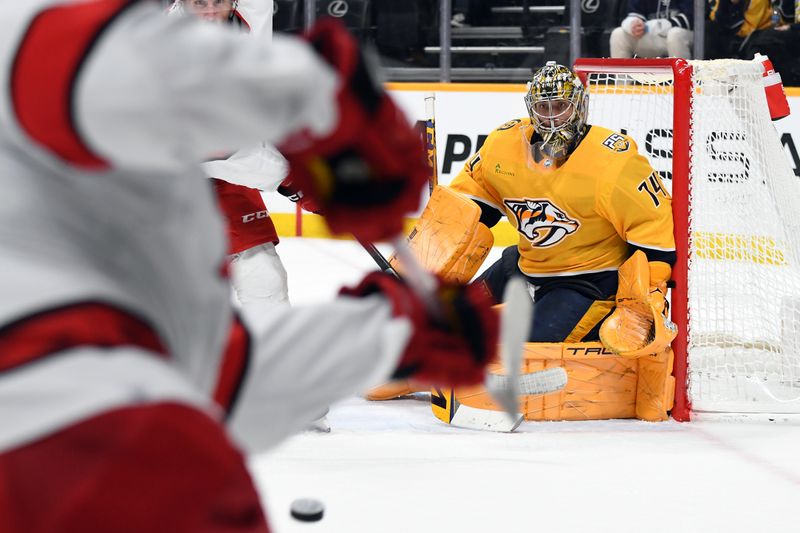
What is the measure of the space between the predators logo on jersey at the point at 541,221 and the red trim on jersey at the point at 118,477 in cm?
237

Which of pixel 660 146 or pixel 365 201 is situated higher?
pixel 365 201

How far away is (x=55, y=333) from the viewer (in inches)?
31.4


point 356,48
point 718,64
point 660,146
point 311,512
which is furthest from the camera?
point 660,146

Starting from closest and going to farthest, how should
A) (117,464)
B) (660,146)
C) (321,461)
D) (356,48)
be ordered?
(117,464) → (356,48) → (321,461) → (660,146)

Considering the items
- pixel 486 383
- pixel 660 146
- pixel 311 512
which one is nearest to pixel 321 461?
pixel 311 512

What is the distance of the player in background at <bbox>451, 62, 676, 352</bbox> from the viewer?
294cm

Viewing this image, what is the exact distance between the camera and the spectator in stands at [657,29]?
623 cm

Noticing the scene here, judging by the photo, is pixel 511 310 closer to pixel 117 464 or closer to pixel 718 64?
pixel 117 464

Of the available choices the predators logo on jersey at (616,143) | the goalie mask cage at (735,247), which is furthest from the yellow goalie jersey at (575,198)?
the goalie mask cage at (735,247)

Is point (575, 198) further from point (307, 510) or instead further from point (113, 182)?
point (113, 182)

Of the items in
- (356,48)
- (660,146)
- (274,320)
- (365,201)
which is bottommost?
(660,146)

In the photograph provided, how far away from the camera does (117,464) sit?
0.77 m

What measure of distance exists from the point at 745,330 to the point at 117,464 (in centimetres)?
277

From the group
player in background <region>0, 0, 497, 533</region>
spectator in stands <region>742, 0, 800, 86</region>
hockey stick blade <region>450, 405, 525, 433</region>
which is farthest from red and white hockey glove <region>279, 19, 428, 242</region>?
spectator in stands <region>742, 0, 800, 86</region>
